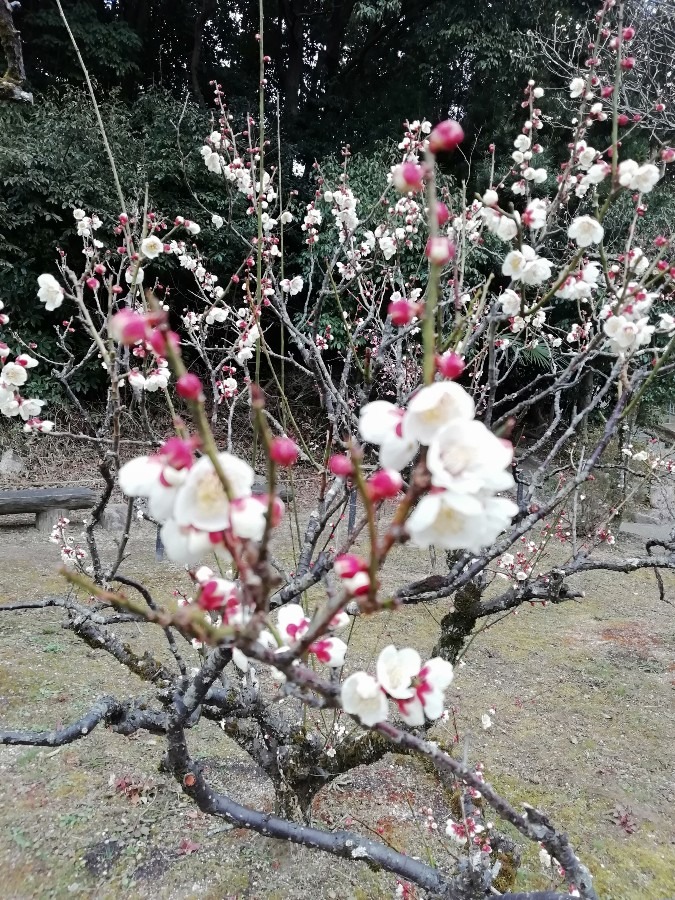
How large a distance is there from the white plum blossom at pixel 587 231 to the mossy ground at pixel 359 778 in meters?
1.20

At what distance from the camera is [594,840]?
1.86 meters

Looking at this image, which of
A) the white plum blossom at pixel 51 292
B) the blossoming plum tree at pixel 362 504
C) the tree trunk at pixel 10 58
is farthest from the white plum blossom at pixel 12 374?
the tree trunk at pixel 10 58

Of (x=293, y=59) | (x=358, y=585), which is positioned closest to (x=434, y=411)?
(x=358, y=585)

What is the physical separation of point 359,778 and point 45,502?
3.68m

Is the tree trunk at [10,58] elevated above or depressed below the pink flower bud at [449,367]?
above

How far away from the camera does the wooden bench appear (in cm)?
462

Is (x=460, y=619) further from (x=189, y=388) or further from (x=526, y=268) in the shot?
(x=189, y=388)

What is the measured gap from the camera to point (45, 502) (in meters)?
4.72

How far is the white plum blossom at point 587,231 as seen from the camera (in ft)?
3.83

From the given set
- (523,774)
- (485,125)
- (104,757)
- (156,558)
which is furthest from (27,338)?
(523,774)

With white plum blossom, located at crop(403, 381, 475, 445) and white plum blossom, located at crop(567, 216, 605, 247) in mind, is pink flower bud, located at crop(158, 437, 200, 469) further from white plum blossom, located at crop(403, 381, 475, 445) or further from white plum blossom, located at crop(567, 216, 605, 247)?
white plum blossom, located at crop(567, 216, 605, 247)

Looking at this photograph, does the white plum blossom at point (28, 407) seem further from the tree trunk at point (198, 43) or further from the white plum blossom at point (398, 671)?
the tree trunk at point (198, 43)

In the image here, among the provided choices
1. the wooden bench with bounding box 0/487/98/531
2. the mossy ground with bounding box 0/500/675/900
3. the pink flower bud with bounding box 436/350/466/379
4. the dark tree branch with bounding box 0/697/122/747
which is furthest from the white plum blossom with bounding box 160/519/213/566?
the wooden bench with bounding box 0/487/98/531

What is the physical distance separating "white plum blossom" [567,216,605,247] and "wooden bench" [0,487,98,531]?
4.37m
